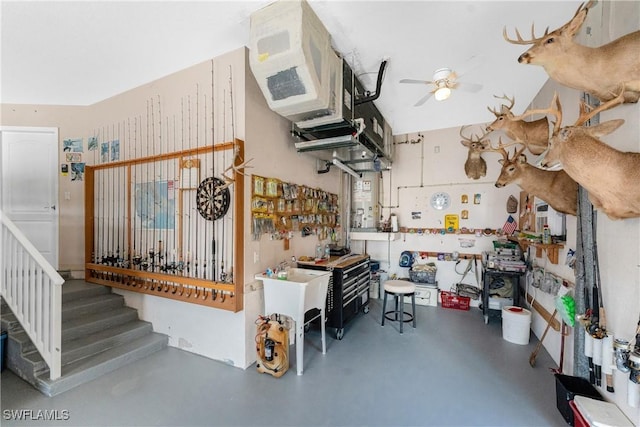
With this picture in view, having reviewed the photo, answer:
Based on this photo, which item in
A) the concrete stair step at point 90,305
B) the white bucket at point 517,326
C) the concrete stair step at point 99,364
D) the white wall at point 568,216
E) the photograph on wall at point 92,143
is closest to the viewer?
the white wall at point 568,216

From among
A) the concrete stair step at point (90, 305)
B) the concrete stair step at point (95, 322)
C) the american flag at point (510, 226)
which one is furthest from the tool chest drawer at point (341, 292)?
the american flag at point (510, 226)

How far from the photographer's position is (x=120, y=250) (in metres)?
3.58

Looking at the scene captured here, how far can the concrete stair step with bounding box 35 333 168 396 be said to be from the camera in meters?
2.28

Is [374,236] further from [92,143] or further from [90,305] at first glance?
[92,143]

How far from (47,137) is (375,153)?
5.15 m

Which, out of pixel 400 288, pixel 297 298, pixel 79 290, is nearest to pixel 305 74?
pixel 297 298

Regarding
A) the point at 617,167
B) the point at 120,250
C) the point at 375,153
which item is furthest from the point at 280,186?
the point at 617,167

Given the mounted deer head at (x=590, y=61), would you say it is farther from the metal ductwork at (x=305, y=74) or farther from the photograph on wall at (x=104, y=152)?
the photograph on wall at (x=104, y=152)

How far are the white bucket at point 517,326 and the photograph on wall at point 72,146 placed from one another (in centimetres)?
664

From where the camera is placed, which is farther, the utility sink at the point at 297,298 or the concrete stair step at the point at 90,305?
the concrete stair step at the point at 90,305

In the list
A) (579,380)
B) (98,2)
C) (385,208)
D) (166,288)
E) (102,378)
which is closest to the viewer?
(579,380)

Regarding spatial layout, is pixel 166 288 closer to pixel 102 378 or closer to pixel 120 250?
pixel 102 378

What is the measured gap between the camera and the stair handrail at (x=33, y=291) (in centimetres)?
228

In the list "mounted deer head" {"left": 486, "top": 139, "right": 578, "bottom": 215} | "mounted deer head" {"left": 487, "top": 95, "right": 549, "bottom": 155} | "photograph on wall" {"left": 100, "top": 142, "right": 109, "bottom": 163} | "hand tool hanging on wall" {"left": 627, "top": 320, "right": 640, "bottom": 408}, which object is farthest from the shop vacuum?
"photograph on wall" {"left": 100, "top": 142, "right": 109, "bottom": 163}
